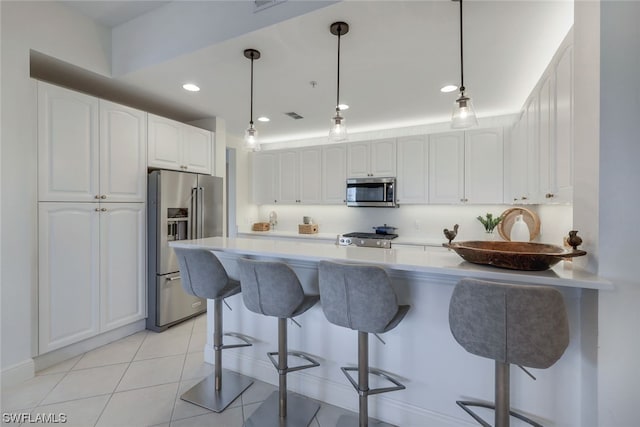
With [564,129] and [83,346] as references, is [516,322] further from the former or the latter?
[83,346]

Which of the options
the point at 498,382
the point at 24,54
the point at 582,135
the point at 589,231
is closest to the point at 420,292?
the point at 498,382

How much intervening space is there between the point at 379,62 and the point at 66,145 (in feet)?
8.61

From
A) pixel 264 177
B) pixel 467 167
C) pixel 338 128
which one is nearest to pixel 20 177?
pixel 338 128

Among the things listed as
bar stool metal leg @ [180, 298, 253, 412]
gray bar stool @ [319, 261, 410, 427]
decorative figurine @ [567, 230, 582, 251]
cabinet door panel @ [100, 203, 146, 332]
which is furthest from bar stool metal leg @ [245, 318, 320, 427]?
cabinet door panel @ [100, 203, 146, 332]

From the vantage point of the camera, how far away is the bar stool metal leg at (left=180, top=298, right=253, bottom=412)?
1923 mm

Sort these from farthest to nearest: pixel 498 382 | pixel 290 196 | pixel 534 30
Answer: pixel 290 196 → pixel 534 30 → pixel 498 382

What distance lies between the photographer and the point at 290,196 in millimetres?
4766

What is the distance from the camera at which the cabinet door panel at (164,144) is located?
3.06 metres

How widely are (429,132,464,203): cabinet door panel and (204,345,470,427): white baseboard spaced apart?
263 centimetres

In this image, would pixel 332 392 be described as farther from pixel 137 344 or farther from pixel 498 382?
pixel 137 344

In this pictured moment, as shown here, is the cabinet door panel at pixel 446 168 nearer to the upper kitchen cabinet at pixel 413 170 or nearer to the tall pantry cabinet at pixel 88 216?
the upper kitchen cabinet at pixel 413 170

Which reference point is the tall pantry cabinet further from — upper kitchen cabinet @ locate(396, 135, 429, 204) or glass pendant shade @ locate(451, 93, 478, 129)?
upper kitchen cabinet @ locate(396, 135, 429, 204)

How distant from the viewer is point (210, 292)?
194 centimetres

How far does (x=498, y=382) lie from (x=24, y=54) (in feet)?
11.8
